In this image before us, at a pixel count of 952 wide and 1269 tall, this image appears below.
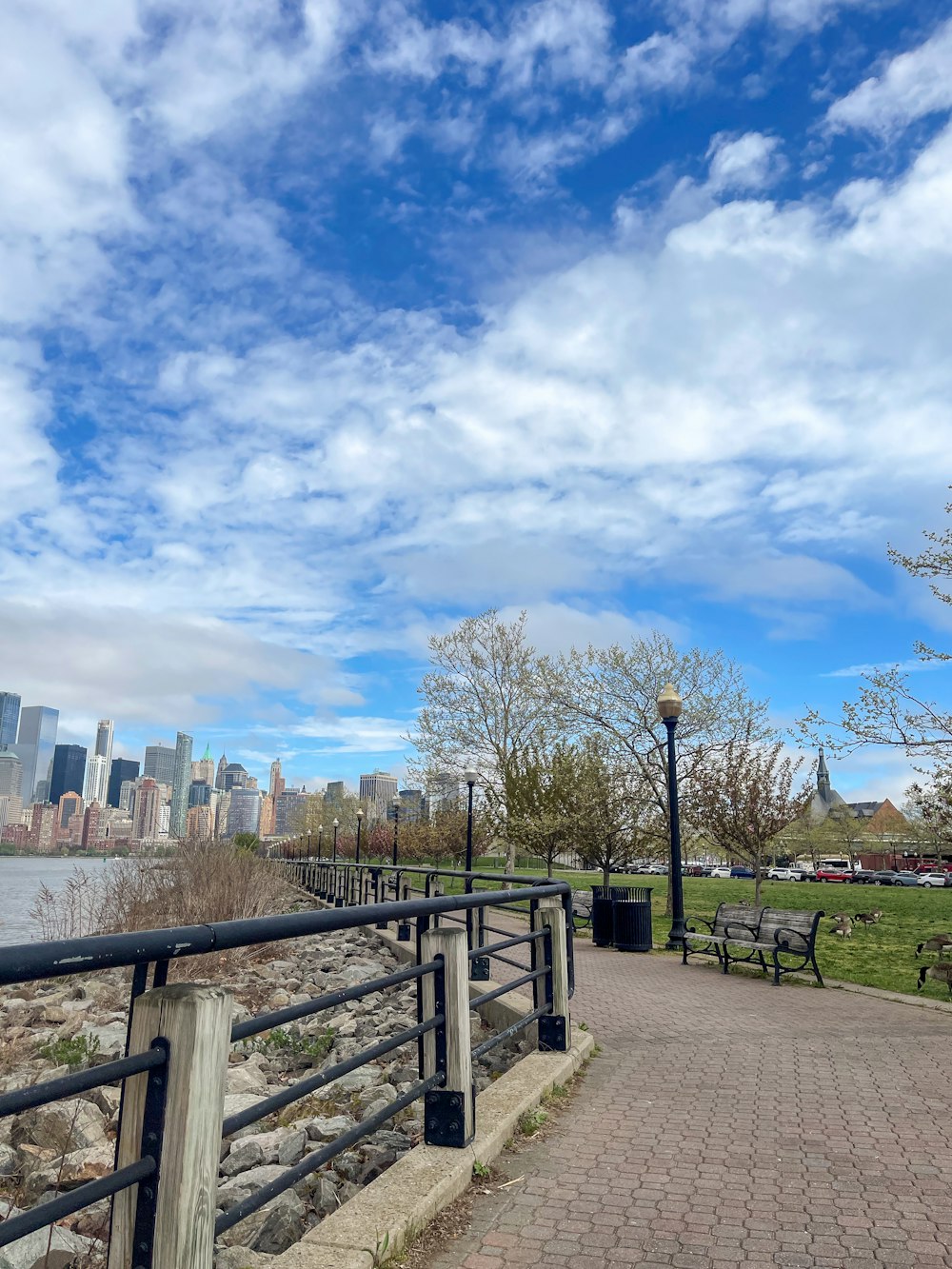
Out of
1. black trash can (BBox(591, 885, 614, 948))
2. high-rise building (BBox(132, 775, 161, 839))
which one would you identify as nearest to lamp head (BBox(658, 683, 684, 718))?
black trash can (BBox(591, 885, 614, 948))

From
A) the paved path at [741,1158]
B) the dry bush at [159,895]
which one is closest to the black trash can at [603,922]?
the dry bush at [159,895]

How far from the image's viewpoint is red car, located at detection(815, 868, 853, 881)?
269ft

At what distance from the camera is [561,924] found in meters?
6.50

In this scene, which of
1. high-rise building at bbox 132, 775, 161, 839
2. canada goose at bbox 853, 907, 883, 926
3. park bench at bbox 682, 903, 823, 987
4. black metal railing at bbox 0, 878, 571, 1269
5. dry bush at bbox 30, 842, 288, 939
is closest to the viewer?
black metal railing at bbox 0, 878, 571, 1269

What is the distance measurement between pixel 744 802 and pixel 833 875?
66.9m

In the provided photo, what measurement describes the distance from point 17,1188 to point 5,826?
178918mm

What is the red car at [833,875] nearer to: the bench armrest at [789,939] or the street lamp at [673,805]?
the street lamp at [673,805]

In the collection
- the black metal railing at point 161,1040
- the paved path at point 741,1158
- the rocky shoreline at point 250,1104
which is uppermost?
the black metal railing at point 161,1040

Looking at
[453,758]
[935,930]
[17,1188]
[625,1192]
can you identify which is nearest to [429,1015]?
[625,1192]

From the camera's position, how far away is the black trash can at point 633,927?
600 inches

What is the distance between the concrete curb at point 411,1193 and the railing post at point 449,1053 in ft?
0.27

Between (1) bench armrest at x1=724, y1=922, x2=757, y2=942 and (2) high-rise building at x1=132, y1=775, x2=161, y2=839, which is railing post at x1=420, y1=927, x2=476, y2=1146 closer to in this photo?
(1) bench armrest at x1=724, y1=922, x2=757, y2=942

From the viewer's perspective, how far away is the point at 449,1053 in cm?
427

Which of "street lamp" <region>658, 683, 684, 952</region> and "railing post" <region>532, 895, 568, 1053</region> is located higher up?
"street lamp" <region>658, 683, 684, 952</region>
